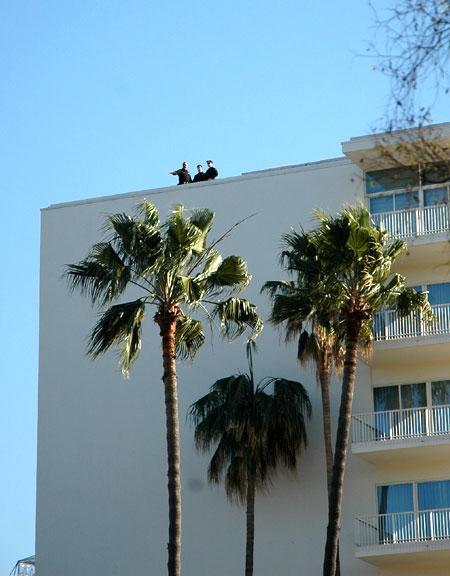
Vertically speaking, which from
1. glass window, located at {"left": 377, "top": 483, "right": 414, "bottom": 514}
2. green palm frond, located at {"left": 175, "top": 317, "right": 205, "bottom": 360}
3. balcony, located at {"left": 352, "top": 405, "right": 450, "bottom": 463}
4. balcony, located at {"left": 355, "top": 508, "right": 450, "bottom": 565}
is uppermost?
green palm frond, located at {"left": 175, "top": 317, "right": 205, "bottom": 360}

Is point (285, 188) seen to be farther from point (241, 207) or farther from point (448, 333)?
point (448, 333)

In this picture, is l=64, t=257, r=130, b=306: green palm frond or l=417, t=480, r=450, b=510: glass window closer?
l=64, t=257, r=130, b=306: green palm frond

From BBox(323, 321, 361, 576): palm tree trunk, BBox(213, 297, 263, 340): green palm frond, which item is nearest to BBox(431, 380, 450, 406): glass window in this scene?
BBox(323, 321, 361, 576): palm tree trunk

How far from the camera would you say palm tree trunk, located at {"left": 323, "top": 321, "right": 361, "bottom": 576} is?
91.1 ft

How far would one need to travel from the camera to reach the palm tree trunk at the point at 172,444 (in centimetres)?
2583

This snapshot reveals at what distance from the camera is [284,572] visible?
35000 millimetres

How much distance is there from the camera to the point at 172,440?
88.6 feet

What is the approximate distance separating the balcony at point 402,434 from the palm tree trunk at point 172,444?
27.6 ft

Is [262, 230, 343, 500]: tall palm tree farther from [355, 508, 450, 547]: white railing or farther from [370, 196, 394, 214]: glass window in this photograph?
[370, 196, 394, 214]: glass window

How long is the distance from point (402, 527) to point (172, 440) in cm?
900

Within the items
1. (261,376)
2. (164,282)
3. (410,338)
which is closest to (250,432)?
(261,376)

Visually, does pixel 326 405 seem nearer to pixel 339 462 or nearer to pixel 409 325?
pixel 409 325

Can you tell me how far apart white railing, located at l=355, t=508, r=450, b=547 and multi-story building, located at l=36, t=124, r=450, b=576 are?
4 centimetres

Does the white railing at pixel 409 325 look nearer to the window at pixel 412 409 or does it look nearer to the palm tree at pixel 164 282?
the window at pixel 412 409
